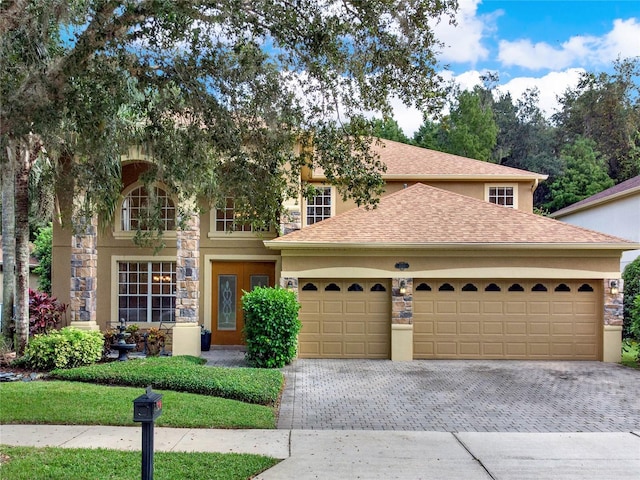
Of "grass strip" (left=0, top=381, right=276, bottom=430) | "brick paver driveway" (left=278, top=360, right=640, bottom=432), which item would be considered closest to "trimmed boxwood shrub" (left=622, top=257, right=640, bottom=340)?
"brick paver driveway" (left=278, top=360, right=640, bottom=432)

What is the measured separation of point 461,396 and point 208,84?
23.1 feet

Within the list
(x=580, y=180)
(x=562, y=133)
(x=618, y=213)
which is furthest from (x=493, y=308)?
(x=562, y=133)

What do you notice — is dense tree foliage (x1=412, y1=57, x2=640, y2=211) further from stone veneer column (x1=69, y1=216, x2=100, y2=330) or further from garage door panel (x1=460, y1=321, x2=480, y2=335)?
stone veneer column (x1=69, y1=216, x2=100, y2=330)

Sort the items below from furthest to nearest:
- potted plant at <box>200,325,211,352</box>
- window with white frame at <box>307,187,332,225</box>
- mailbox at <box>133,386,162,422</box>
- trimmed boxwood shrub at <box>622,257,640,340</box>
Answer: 1. window with white frame at <box>307,187,332,225</box>
2. trimmed boxwood shrub at <box>622,257,640,340</box>
3. potted plant at <box>200,325,211,352</box>
4. mailbox at <box>133,386,162,422</box>

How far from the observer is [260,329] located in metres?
11.9

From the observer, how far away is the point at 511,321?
1330 cm

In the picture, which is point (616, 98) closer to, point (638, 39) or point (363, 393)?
point (638, 39)

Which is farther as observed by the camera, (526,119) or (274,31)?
(526,119)

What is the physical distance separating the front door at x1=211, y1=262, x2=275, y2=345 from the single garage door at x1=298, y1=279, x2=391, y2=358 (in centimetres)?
224

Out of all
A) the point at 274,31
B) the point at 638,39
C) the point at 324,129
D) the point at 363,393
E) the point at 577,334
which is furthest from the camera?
the point at 638,39

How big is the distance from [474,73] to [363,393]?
39682 mm

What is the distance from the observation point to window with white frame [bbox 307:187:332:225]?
16.4m

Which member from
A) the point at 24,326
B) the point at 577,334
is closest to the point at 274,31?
the point at 24,326

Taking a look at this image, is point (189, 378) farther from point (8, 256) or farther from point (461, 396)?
point (8, 256)
